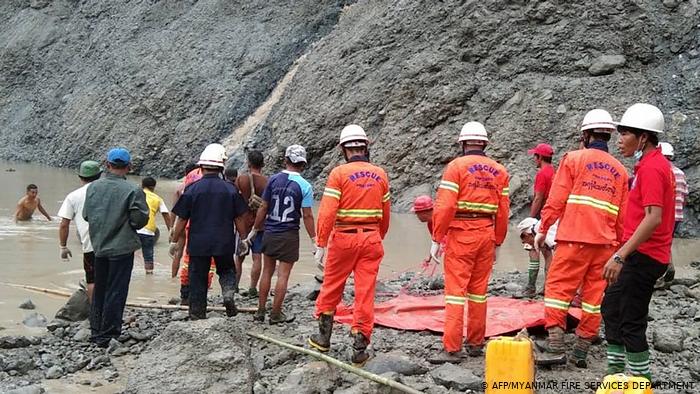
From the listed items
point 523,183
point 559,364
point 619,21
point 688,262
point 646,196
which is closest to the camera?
point 646,196

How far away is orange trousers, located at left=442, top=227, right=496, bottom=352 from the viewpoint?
5949 millimetres

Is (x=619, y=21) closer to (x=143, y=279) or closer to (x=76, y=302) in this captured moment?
(x=143, y=279)

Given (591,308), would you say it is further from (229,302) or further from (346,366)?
(229,302)

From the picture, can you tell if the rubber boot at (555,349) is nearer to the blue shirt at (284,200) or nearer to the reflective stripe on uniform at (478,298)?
the reflective stripe on uniform at (478,298)

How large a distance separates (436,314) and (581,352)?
1.73 m

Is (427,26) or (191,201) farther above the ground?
(427,26)

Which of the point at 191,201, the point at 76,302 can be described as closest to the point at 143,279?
the point at 76,302

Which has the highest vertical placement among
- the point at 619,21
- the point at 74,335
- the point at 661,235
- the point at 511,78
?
the point at 619,21

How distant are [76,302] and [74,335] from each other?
643mm

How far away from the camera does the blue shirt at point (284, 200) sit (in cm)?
711

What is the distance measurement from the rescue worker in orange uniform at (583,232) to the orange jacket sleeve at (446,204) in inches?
27.0

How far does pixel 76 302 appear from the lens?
7547 millimetres

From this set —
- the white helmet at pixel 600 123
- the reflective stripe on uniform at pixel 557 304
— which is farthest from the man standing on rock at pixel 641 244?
the white helmet at pixel 600 123

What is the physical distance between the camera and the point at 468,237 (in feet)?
19.8
